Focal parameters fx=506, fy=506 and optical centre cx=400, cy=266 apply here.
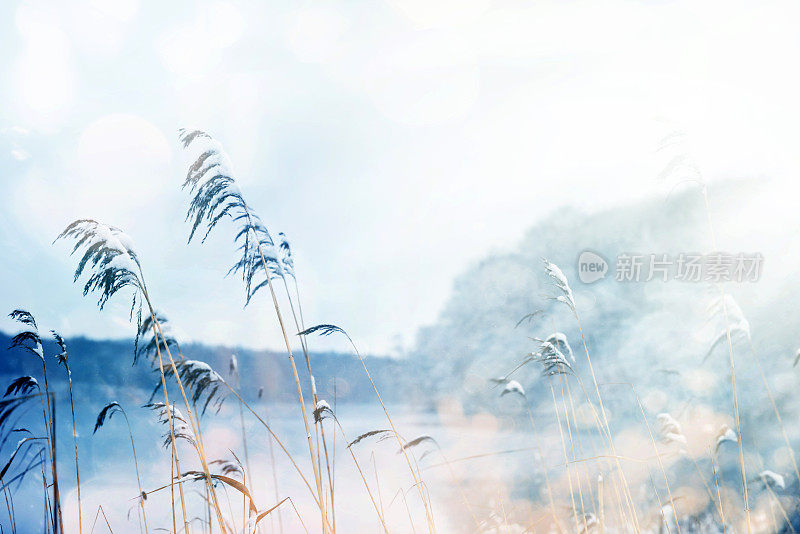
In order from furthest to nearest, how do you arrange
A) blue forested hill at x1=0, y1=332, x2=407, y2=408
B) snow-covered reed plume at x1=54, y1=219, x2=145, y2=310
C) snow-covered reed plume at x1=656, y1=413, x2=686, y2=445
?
1. blue forested hill at x1=0, y1=332, x2=407, y2=408
2. snow-covered reed plume at x1=656, y1=413, x2=686, y2=445
3. snow-covered reed plume at x1=54, y1=219, x2=145, y2=310

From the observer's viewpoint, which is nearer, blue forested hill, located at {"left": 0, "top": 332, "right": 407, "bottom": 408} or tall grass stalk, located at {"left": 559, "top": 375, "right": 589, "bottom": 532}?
tall grass stalk, located at {"left": 559, "top": 375, "right": 589, "bottom": 532}

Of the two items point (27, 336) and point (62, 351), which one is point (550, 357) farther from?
point (27, 336)

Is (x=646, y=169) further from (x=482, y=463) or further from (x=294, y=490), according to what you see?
(x=294, y=490)

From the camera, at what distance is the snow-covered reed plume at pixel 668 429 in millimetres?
2172

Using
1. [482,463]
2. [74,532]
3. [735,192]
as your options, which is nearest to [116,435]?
[74,532]

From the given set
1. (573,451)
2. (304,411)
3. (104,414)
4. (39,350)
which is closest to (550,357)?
(573,451)

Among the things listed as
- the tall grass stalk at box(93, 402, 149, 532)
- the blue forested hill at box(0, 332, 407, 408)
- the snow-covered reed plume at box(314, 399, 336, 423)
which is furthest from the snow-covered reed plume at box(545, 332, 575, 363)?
the tall grass stalk at box(93, 402, 149, 532)

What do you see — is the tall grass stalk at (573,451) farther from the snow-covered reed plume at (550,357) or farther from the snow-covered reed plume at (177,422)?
the snow-covered reed plume at (177,422)

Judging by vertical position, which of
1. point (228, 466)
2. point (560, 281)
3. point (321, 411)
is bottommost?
point (228, 466)

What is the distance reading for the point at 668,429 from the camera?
2207 mm

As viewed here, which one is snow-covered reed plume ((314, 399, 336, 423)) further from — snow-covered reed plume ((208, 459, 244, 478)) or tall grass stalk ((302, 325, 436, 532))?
snow-covered reed plume ((208, 459, 244, 478))

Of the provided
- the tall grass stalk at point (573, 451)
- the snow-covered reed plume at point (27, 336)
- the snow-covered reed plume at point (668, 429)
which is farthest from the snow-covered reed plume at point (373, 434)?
the snow-covered reed plume at point (668, 429)

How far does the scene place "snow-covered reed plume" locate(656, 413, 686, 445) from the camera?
2172 mm

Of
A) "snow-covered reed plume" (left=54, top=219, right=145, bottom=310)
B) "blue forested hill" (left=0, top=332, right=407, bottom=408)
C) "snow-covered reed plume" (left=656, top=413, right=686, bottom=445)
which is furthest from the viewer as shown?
"blue forested hill" (left=0, top=332, right=407, bottom=408)
